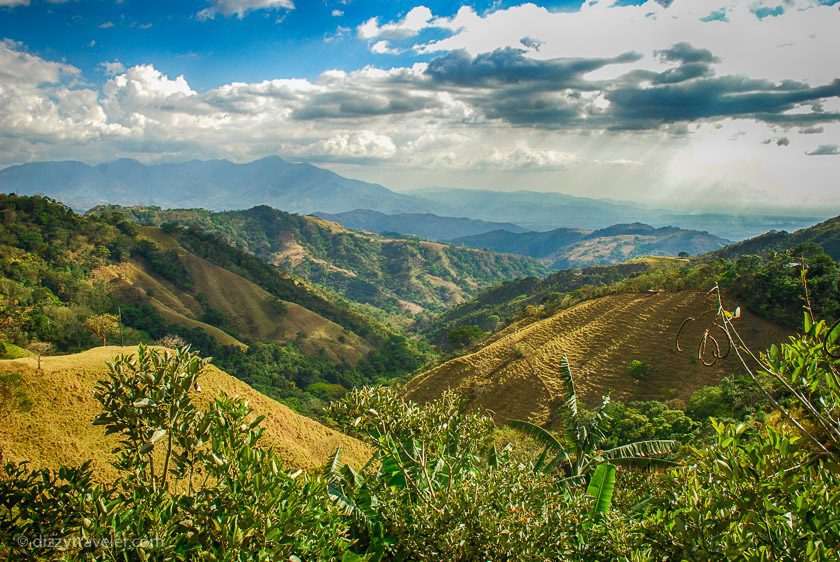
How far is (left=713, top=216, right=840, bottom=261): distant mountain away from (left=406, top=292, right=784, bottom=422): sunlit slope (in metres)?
80.7

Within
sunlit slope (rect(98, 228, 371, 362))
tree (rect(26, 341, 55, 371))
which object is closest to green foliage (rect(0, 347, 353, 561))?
tree (rect(26, 341, 55, 371))

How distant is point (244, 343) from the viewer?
9325 cm

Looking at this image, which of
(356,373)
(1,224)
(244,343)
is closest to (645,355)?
(356,373)

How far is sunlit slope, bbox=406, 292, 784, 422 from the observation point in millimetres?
36938

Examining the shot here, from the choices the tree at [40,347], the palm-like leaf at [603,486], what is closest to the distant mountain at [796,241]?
the palm-like leaf at [603,486]

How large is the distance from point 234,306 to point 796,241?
123613mm

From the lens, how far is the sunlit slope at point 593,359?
121 feet

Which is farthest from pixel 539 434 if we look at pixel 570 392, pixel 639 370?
pixel 639 370

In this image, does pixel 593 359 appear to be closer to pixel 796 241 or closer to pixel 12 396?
pixel 12 396

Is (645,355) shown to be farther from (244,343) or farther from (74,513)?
(244,343)

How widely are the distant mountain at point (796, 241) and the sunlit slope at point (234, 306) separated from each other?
87.0 meters

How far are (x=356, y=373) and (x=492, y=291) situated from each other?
7189 centimetres

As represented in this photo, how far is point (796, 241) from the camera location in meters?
114

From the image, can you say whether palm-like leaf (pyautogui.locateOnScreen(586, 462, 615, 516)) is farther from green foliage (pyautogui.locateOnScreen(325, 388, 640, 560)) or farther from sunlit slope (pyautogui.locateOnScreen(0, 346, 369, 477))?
sunlit slope (pyautogui.locateOnScreen(0, 346, 369, 477))
